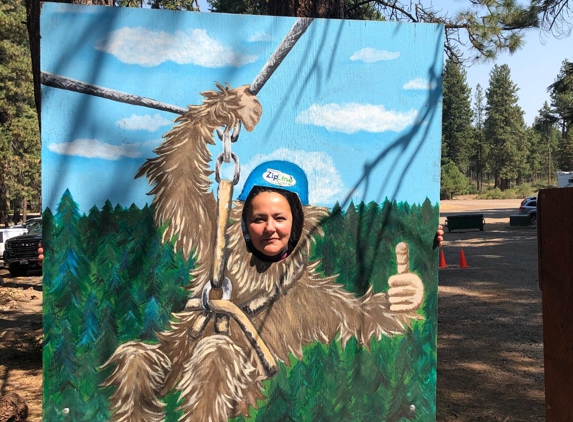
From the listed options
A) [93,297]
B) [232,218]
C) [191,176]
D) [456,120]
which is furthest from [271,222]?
[456,120]

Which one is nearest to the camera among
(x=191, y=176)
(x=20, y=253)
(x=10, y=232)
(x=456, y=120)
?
→ (x=191, y=176)

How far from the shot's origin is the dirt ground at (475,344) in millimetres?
4984

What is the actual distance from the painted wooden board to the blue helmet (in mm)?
16

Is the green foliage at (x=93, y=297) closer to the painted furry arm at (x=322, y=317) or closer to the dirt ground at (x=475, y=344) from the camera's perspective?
the painted furry arm at (x=322, y=317)

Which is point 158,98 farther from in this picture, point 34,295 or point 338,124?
point 34,295

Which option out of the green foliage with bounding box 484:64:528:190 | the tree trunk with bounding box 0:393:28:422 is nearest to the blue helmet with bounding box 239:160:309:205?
the tree trunk with bounding box 0:393:28:422

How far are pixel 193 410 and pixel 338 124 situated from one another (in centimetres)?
185

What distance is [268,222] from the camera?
317cm

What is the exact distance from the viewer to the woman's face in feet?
10.4

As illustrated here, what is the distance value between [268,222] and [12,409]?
282 centimetres

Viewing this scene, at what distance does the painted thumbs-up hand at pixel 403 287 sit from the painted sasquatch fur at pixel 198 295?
1.22 ft

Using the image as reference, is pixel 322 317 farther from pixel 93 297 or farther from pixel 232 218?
pixel 93 297

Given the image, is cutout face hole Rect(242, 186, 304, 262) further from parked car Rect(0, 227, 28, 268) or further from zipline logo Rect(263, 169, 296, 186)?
parked car Rect(0, 227, 28, 268)

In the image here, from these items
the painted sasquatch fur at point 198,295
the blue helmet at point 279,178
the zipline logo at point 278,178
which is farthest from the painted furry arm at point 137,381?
the zipline logo at point 278,178
